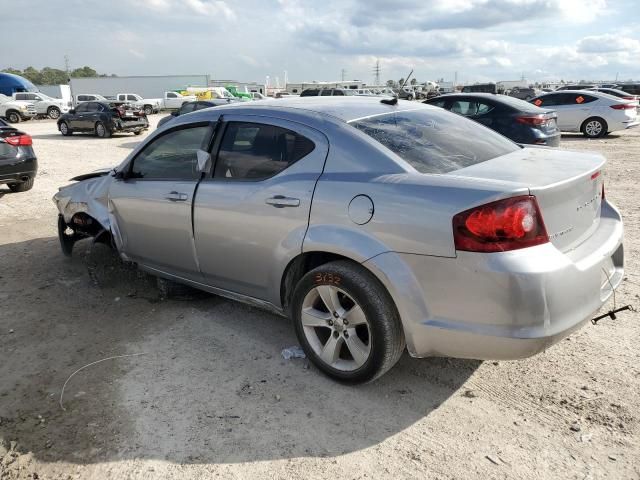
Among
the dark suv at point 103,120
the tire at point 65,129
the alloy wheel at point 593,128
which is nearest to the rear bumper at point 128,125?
the dark suv at point 103,120

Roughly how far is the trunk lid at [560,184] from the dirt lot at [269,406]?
0.93m

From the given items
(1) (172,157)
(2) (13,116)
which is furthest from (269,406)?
(2) (13,116)

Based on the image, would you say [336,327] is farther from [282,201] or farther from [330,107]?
[330,107]

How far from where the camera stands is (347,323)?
9.93 ft

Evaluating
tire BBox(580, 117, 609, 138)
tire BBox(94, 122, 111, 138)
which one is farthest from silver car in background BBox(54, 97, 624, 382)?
tire BBox(94, 122, 111, 138)

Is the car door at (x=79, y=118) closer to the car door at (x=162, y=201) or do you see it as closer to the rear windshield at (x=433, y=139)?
the car door at (x=162, y=201)

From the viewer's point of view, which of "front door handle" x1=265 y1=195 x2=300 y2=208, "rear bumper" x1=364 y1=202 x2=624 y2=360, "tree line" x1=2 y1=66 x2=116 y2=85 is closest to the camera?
"rear bumper" x1=364 y1=202 x2=624 y2=360

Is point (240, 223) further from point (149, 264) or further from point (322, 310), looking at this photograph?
point (149, 264)

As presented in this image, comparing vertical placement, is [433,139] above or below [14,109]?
above

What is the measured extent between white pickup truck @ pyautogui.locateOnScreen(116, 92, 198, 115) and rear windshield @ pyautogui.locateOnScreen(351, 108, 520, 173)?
131 ft

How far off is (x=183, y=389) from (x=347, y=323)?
1.10m

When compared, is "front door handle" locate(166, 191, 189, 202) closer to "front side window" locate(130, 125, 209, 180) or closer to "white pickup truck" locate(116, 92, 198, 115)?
"front side window" locate(130, 125, 209, 180)

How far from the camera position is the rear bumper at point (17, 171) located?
8609mm

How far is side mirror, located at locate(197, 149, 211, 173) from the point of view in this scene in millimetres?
3705
